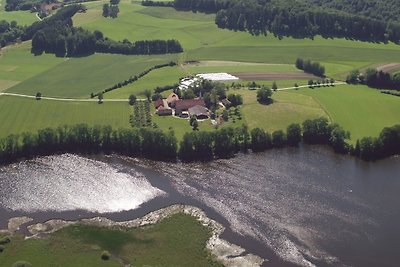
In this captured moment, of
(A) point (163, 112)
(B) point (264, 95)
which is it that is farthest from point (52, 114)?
(B) point (264, 95)

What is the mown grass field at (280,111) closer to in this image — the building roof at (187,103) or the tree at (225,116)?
the tree at (225,116)

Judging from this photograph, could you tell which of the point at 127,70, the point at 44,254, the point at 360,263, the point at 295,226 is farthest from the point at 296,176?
the point at 127,70

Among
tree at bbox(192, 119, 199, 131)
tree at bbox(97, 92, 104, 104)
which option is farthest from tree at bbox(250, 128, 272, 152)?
tree at bbox(97, 92, 104, 104)

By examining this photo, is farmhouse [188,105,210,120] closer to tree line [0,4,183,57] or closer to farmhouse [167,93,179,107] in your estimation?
farmhouse [167,93,179,107]

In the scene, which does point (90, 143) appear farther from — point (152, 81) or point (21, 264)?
point (21, 264)

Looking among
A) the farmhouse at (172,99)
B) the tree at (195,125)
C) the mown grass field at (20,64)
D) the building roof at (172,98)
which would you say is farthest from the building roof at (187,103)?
the mown grass field at (20,64)
